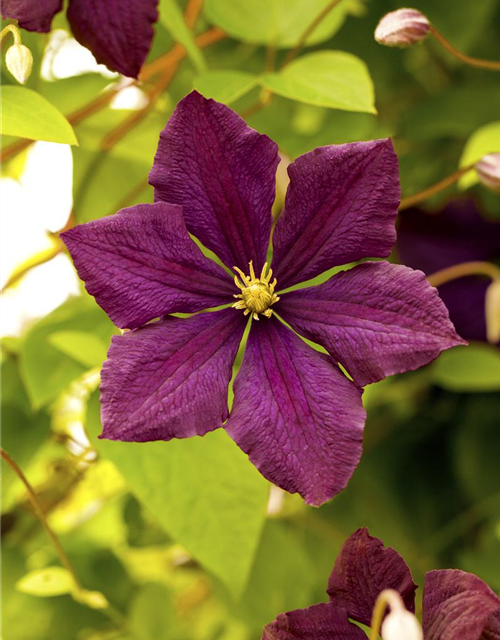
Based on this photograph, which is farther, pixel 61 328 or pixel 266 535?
pixel 266 535

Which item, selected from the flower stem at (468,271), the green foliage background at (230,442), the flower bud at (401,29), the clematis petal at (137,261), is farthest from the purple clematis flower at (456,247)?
the clematis petal at (137,261)

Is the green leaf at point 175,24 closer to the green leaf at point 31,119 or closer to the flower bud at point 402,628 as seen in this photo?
the green leaf at point 31,119

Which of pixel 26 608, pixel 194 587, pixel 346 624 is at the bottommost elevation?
pixel 194 587

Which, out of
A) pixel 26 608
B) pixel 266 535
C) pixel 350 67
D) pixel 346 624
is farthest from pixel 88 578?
pixel 350 67

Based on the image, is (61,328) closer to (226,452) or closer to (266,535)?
(226,452)

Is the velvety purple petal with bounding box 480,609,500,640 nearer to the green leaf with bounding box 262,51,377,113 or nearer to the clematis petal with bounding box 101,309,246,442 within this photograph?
the clematis petal with bounding box 101,309,246,442

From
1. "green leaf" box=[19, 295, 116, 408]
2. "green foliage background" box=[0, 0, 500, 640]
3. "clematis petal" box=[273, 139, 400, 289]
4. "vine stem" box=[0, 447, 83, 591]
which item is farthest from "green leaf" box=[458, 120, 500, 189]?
"vine stem" box=[0, 447, 83, 591]

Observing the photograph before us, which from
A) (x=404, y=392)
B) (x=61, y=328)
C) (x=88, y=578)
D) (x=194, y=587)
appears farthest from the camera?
(x=194, y=587)
